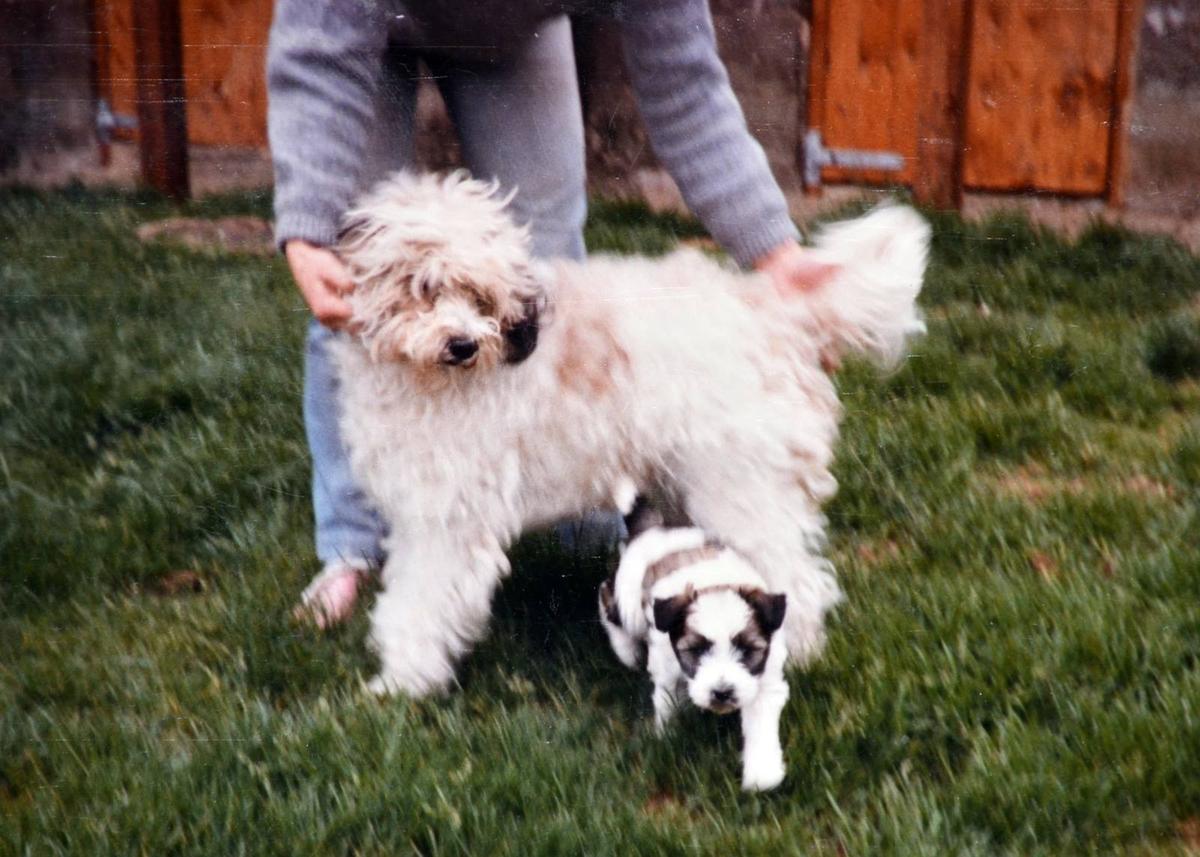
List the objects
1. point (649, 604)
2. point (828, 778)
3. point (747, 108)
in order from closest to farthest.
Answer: point (828, 778), point (649, 604), point (747, 108)

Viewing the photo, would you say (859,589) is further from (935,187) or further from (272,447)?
(935,187)

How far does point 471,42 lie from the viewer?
3.07 meters

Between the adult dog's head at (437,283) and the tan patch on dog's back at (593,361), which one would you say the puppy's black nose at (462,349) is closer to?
the adult dog's head at (437,283)

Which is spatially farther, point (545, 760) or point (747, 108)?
point (747, 108)

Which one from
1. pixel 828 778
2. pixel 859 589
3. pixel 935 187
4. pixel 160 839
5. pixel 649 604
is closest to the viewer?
pixel 160 839

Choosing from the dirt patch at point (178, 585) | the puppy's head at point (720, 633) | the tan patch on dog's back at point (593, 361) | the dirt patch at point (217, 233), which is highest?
the tan patch on dog's back at point (593, 361)

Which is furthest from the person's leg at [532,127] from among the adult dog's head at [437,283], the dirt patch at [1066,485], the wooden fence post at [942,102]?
the wooden fence post at [942,102]

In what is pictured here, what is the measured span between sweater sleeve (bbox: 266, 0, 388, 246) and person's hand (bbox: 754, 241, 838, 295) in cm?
104

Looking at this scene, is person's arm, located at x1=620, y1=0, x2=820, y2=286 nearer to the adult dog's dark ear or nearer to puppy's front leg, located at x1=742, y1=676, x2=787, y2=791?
the adult dog's dark ear

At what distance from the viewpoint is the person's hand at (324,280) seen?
2.79 metres

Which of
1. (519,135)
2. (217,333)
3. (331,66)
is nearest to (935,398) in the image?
(519,135)

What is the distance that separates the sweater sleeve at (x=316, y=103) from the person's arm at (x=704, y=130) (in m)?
0.67

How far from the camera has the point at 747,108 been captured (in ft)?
25.1

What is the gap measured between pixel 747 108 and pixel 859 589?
5.11 m
